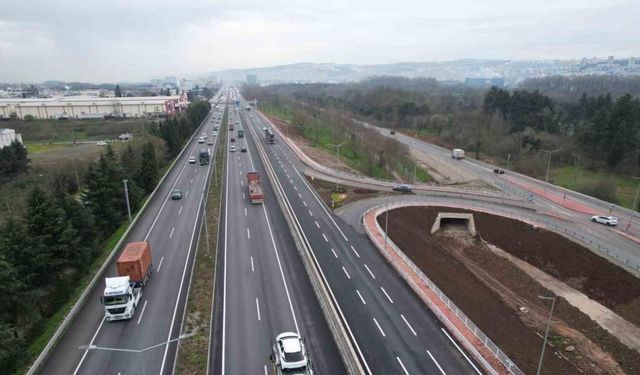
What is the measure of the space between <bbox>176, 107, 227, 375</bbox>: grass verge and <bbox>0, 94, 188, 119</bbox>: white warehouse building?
387ft

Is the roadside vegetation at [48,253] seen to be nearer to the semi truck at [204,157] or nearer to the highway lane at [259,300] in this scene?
the highway lane at [259,300]

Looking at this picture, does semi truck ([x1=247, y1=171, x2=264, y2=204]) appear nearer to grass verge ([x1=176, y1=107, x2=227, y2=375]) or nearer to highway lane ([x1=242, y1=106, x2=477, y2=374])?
grass verge ([x1=176, y1=107, x2=227, y2=375])

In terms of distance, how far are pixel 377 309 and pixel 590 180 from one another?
55.2 meters

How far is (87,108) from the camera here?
482ft

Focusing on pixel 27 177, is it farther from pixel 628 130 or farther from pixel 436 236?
pixel 628 130

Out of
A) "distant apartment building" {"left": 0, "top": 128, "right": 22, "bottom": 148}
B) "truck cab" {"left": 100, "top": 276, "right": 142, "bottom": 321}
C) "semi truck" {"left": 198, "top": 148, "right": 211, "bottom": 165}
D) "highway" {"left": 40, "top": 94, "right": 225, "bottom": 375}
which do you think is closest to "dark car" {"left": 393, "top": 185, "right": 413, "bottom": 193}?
"highway" {"left": 40, "top": 94, "right": 225, "bottom": 375}

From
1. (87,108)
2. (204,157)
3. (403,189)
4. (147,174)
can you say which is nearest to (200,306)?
(147,174)

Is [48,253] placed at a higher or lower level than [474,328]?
higher

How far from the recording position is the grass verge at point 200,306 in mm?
21875

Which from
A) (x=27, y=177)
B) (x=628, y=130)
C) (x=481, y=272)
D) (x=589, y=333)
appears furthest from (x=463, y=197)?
(x=27, y=177)

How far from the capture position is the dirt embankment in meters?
26.9

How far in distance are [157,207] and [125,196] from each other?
425 cm

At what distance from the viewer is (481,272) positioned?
39844 millimetres

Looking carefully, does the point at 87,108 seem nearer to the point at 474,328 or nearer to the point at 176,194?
the point at 176,194
